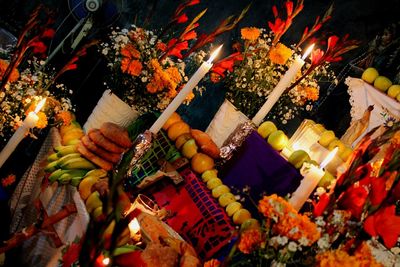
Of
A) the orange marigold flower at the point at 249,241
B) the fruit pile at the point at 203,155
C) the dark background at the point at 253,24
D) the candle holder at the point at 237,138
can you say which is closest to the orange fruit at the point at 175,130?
the fruit pile at the point at 203,155

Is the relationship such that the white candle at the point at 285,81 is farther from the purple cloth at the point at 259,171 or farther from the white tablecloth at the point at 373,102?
the white tablecloth at the point at 373,102

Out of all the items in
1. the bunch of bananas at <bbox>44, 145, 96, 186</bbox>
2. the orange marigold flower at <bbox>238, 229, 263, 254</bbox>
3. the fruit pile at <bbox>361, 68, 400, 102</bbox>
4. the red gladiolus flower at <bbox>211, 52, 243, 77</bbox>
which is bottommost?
the bunch of bananas at <bbox>44, 145, 96, 186</bbox>

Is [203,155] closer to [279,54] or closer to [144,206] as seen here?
[144,206]

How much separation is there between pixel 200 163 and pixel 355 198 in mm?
1637

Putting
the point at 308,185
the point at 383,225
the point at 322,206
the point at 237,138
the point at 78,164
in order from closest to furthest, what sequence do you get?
the point at 383,225, the point at 322,206, the point at 308,185, the point at 78,164, the point at 237,138

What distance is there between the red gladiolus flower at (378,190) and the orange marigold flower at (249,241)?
0.44 metres

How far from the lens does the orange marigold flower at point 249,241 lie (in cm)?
141

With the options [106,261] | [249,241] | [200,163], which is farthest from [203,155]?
[106,261]

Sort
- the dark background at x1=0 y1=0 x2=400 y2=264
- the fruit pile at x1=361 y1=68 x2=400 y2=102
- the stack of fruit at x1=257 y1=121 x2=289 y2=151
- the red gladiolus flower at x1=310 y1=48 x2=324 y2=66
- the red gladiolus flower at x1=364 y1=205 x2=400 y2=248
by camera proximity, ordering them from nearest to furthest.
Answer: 1. the red gladiolus flower at x1=364 y1=205 x2=400 y2=248
2. the stack of fruit at x1=257 y1=121 x2=289 y2=151
3. the red gladiolus flower at x1=310 y1=48 x2=324 y2=66
4. the fruit pile at x1=361 y1=68 x2=400 y2=102
5. the dark background at x1=0 y1=0 x2=400 y2=264

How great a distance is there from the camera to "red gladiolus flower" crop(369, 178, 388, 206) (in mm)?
1185

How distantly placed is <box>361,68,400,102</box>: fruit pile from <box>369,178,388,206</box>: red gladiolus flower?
2.65 metres

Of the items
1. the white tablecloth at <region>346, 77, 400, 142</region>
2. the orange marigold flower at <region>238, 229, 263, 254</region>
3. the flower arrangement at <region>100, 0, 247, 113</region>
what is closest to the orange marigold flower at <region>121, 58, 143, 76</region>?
the flower arrangement at <region>100, 0, 247, 113</region>

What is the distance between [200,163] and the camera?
2.82 metres

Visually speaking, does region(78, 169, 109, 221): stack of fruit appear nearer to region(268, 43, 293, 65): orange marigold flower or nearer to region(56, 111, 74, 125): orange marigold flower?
region(56, 111, 74, 125): orange marigold flower
